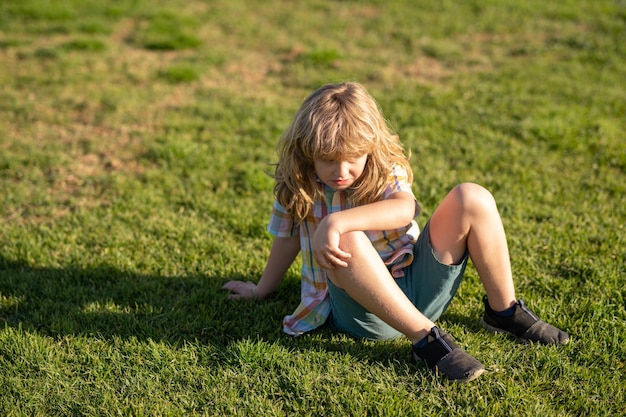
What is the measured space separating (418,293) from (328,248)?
562mm

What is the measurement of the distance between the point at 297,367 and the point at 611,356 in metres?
1.41

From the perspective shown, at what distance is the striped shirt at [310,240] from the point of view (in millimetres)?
2832

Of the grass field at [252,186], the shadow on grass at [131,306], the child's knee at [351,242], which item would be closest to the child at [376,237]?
the child's knee at [351,242]

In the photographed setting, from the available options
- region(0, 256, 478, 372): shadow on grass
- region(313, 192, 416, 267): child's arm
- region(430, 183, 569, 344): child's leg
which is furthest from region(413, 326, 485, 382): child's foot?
region(313, 192, 416, 267): child's arm

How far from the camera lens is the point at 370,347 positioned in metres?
2.93

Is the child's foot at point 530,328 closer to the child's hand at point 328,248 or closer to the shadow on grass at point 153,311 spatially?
the shadow on grass at point 153,311

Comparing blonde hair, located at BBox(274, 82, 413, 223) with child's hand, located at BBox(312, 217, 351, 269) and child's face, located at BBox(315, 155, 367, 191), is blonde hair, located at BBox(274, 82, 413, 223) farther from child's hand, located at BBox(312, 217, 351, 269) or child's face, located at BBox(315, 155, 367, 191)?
child's hand, located at BBox(312, 217, 351, 269)

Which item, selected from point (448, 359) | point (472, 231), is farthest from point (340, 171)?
point (448, 359)

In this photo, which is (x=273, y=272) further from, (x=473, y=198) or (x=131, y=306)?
(x=473, y=198)

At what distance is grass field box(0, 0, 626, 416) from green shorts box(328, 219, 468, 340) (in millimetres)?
119

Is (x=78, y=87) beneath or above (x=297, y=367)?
above

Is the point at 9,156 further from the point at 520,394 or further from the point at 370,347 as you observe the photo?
the point at 520,394

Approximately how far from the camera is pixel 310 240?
2957mm

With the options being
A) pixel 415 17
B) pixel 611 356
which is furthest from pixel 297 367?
pixel 415 17
